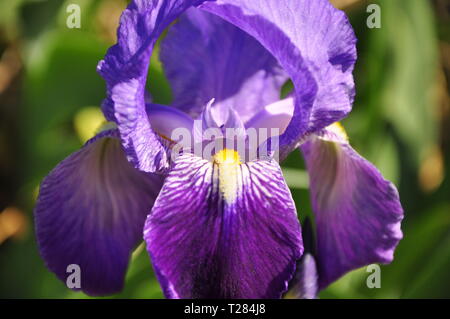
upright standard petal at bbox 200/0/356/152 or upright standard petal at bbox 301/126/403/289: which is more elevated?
upright standard petal at bbox 200/0/356/152

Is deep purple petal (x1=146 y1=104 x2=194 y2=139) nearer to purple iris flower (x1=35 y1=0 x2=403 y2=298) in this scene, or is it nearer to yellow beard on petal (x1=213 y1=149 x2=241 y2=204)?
purple iris flower (x1=35 y1=0 x2=403 y2=298)

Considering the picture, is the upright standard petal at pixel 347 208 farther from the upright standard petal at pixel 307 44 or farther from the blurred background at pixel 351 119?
the blurred background at pixel 351 119

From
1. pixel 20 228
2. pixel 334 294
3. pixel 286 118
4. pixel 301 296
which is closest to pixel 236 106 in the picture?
pixel 286 118

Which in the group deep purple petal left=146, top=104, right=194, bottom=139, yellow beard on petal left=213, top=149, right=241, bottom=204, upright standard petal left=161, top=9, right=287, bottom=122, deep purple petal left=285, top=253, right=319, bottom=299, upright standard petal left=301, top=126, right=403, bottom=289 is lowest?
deep purple petal left=285, top=253, right=319, bottom=299

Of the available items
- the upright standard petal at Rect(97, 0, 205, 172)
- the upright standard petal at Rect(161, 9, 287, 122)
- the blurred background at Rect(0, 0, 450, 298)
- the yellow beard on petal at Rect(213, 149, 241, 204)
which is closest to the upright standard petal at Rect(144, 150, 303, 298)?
the yellow beard on petal at Rect(213, 149, 241, 204)

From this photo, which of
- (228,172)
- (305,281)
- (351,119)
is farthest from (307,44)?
(351,119)

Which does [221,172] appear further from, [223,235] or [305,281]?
[305,281]
